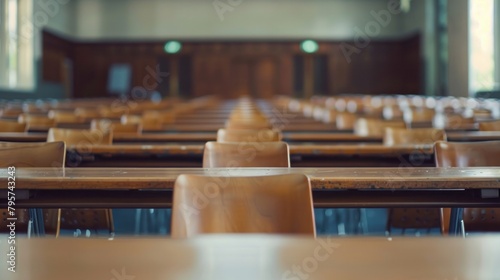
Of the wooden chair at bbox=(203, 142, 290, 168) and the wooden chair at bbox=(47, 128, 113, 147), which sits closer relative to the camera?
the wooden chair at bbox=(203, 142, 290, 168)

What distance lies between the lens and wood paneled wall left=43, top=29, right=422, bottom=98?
22.2 m

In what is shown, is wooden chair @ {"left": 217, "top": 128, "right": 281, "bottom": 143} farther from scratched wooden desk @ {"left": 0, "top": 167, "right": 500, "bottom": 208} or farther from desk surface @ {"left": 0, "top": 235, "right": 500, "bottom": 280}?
desk surface @ {"left": 0, "top": 235, "right": 500, "bottom": 280}

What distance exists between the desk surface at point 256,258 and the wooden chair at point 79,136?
9.02 ft

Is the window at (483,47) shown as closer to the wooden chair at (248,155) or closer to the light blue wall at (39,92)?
the light blue wall at (39,92)

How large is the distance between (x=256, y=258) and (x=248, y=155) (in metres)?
1.77

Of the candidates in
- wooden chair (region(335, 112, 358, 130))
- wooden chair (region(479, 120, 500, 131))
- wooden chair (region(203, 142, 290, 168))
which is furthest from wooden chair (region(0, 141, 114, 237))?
wooden chair (region(335, 112, 358, 130))

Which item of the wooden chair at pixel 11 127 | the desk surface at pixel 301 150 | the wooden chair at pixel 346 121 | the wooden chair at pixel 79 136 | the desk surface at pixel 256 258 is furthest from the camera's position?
the wooden chair at pixel 346 121

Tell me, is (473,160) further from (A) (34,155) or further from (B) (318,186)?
(A) (34,155)

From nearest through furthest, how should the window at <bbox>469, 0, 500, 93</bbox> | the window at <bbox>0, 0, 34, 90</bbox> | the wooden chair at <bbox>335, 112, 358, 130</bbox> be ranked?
the wooden chair at <bbox>335, 112, 358, 130</bbox> → the window at <bbox>469, 0, 500, 93</bbox> → the window at <bbox>0, 0, 34, 90</bbox>

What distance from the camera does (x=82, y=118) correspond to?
7270mm

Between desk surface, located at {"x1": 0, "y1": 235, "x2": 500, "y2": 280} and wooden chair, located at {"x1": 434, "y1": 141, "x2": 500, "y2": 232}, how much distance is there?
1.53m

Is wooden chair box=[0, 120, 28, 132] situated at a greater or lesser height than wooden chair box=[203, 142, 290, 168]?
greater

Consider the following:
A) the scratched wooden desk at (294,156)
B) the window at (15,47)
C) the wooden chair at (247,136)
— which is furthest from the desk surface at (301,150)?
the window at (15,47)

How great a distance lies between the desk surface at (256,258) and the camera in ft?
3.83
